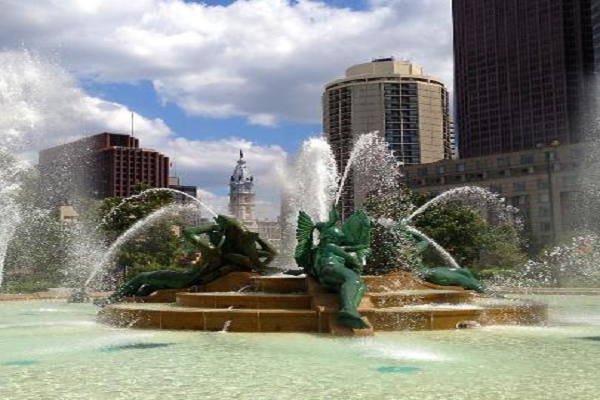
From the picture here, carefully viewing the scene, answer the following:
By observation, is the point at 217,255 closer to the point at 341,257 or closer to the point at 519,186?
the point at 341,257

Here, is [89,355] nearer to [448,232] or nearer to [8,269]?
[8,269]

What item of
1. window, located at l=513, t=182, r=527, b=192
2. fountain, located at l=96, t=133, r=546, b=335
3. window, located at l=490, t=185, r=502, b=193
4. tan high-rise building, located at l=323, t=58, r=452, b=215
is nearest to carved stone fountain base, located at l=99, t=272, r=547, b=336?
fountain, located at l=96, t=133, r=546, b=335

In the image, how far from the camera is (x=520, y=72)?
130 m

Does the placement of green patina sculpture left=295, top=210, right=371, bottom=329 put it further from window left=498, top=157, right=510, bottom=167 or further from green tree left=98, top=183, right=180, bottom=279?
window left=498, top=157, right=510, bottom=167

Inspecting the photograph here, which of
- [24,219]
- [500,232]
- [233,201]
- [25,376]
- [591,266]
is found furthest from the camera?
[233,201]

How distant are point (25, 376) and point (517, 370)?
6.77m

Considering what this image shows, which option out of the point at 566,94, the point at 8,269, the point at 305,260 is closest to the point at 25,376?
the point at 305,260

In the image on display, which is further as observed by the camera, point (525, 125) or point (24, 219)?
point (525, 125)

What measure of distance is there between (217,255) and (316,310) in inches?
236

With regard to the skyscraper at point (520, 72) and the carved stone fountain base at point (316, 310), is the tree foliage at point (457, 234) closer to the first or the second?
the carved stone fountain base at point (316, 310)

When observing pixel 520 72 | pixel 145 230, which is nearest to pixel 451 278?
pixel 145 230

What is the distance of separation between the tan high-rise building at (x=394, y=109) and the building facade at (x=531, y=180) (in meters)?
9.81

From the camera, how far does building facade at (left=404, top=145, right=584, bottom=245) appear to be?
288 ft

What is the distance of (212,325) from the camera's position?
1462 cm
